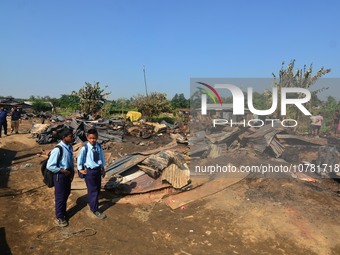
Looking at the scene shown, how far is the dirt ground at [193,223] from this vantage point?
445cm

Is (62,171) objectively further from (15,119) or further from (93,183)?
(15,119)

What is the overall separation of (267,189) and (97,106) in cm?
2160

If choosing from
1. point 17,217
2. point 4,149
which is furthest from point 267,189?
point 4,149

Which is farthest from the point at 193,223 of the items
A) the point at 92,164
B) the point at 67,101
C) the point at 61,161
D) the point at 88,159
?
the point at 67,101

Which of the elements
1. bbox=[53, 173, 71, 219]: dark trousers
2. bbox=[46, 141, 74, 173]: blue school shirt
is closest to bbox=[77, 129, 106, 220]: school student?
bbox=[46, 141, 74, 173]: blue school shirt

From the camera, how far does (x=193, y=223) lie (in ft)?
17.5

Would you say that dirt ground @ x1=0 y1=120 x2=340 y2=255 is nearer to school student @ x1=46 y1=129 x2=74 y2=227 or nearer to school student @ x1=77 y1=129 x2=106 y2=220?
school student @ x1=46 y1=129 x2=74 y2=227

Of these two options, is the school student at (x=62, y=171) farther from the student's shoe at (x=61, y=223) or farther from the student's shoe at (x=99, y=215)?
the student's shoe at (x=99, y=215)

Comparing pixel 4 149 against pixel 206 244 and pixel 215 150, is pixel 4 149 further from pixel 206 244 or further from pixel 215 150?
pixel 206 244

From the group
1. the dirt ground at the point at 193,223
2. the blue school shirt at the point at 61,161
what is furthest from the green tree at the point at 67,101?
the blue school shirt at the point at 61,161

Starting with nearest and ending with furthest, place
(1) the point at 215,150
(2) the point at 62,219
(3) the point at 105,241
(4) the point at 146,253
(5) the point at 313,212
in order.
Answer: (4) the point at 146,253, (3) the point at 105,241, (2) the point at 62,219, (5) the point at 313,212, (1) the point at 215,150

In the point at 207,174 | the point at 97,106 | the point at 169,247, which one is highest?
the point at 97,106

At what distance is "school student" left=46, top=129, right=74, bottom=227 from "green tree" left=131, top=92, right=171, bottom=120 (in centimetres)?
1967

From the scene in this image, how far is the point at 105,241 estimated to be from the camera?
4582 millimetres
